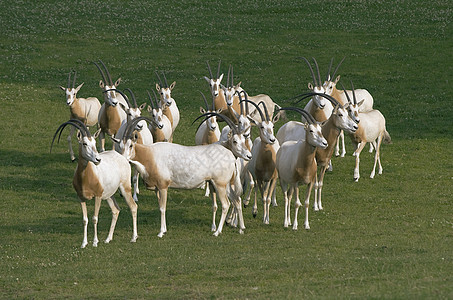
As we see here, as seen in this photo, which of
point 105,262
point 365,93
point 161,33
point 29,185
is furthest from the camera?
point 161,33

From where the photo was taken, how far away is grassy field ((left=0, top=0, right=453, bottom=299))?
1262cm

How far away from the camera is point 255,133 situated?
27.4 meters

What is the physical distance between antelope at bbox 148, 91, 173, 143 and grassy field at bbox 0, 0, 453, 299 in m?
1.57

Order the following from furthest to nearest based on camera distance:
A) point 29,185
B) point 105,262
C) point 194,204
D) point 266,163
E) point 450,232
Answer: point 29,185 → point 194,204 → point 266,163 → point 450,232 → point 105,262

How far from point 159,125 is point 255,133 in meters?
7.93

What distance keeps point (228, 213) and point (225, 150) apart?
188cm

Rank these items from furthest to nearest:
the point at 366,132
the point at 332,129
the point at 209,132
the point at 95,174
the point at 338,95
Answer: the point at 338,95, the point at 366,132, the point at 209,132, the point at 332,129, the point at 95,174

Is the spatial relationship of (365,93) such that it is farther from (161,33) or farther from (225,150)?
(161,33)

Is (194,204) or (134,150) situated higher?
(134,150)

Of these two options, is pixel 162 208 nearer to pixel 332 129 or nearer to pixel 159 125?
pixel 159 125

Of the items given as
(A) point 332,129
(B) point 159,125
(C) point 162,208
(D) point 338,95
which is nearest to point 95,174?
(C) point 162,208

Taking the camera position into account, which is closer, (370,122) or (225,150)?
(225,150)

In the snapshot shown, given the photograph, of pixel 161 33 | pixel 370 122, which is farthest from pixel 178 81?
pixel 370 122

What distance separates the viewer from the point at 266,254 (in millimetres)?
14383
